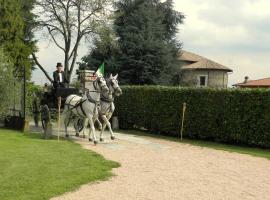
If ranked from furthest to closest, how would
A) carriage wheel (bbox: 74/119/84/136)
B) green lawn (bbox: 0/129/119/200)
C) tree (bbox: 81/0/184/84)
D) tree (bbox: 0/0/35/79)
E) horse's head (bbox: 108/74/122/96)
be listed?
tree (bbox: 81/0/184/84), tree (bbox: 0/0/35/79), carriage wheel (bbox: 74/119/84/136), horse's head (bbox: 108/74/122/96), green lawn (bbox: 0/129/119/200)

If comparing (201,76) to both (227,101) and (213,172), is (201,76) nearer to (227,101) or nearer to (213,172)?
(227,101)

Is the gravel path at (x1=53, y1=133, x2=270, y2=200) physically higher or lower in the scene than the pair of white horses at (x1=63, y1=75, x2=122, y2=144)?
lower

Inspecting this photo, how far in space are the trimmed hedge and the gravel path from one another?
4.37 m

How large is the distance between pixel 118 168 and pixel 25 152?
322 cm

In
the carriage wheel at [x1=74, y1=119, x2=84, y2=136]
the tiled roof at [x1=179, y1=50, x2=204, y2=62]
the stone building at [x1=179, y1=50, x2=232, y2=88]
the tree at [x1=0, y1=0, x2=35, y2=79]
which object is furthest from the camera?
the tiled roof at [x1=179, y1=50, x2=204, y2=62]

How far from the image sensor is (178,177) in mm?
11555

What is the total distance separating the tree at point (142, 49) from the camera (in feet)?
141

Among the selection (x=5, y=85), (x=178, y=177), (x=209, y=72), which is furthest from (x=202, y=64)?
(x=178, y=177)

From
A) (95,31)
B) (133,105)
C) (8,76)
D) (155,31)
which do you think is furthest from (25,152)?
(95,31)

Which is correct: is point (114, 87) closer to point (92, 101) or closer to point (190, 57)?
point (92, 101)

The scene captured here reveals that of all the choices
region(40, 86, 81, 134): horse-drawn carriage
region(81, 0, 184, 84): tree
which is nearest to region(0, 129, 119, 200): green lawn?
region(40, 86, 81, 134): horse-drawn carriage

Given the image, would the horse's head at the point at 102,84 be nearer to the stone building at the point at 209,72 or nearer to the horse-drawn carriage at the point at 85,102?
the horse-drawn carriage at the point at 85,102

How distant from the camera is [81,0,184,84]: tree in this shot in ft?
141

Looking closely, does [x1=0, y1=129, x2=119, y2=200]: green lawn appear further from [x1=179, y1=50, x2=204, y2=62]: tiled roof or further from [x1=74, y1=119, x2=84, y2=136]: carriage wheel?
[x1=179, y1=50, x2=204, y2=62]: tiled roof
